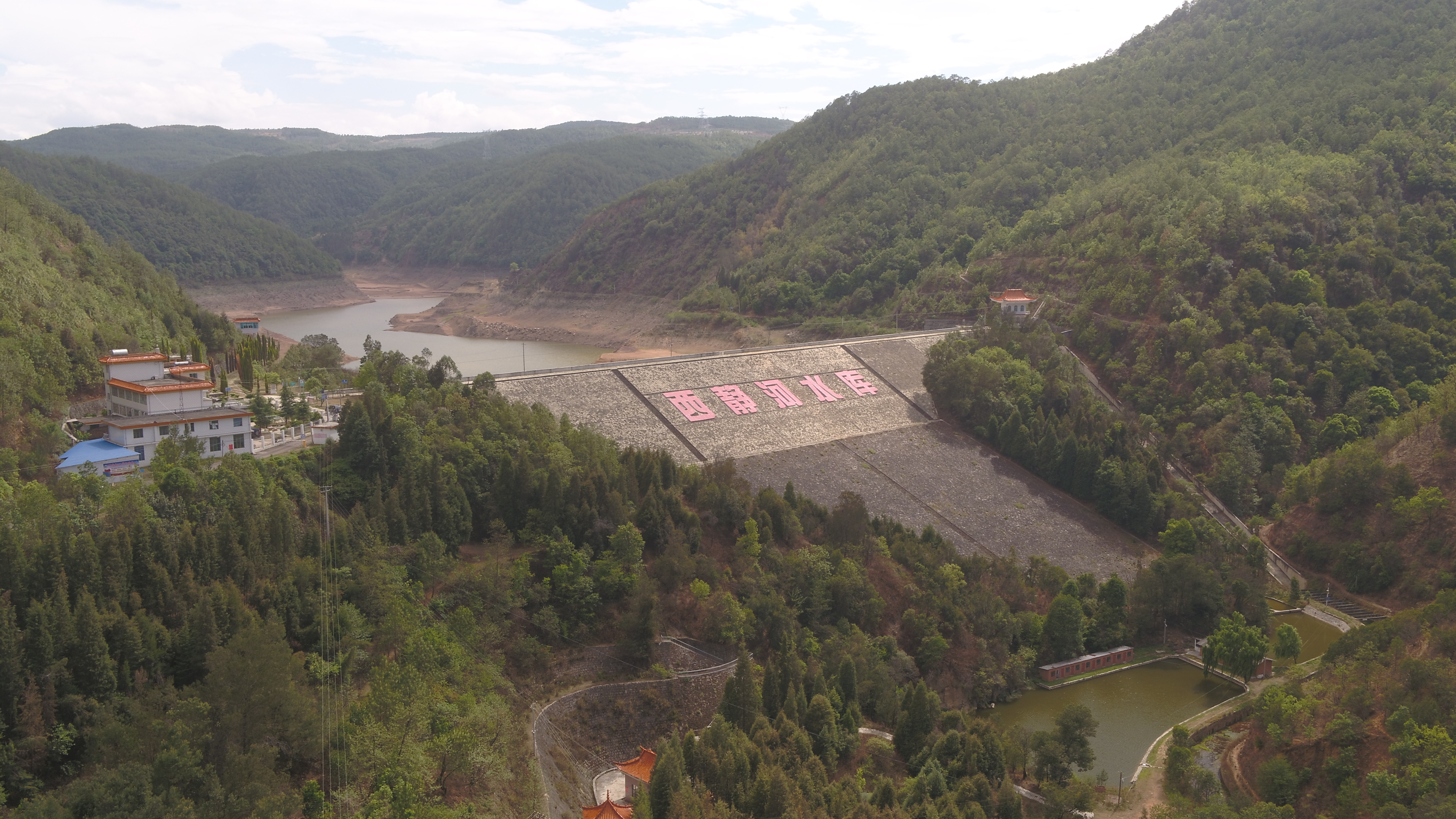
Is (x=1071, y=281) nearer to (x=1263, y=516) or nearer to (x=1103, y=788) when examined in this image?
(x=1263, y=516)

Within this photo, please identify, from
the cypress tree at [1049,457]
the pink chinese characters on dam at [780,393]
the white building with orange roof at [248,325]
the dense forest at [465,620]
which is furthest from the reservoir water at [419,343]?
the dense forest at [465,620]

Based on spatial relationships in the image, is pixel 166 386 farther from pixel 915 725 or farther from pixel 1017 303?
pixel 1017 303

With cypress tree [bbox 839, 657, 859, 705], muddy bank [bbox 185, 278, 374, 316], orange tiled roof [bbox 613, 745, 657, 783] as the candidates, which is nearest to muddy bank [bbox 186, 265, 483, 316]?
muddy bank [bbox 185, 278, 374, 316]

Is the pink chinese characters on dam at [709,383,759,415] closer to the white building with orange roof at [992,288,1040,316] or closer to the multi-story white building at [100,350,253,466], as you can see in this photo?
the white building with orange roof at [992,288,1040,316]

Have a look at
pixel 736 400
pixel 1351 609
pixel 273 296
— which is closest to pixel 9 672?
pixel 736 400

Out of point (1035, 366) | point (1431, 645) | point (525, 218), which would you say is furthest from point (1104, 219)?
point (525, 218)
